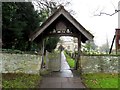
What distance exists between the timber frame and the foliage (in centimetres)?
422

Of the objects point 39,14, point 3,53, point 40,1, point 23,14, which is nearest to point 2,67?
point 3,53

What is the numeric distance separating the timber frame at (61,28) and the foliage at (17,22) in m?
4.22

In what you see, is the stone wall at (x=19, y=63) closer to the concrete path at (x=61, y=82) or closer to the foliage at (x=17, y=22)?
the concrete path at (x=61, y=82)

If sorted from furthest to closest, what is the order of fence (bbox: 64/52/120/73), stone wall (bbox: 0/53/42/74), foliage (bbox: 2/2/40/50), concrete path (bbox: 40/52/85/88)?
foliage (bbox: 2/2/40/50) < fence (bbox: 64/52/120/73) < stone wall (bbox: 0/53/42/74) < concrete path (bbox: 40/52/85/88)

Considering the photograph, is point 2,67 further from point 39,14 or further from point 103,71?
point 39,14

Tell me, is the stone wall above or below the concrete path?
above

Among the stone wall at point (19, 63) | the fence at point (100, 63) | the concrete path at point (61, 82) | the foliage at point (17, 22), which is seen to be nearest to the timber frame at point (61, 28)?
the fence at point (100, 63)

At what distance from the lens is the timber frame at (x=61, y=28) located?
1631 cm

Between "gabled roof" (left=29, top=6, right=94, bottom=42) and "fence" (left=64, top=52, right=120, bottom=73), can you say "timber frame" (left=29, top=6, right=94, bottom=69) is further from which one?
"fence" (left=64, top=52, right=120, bottom=73)

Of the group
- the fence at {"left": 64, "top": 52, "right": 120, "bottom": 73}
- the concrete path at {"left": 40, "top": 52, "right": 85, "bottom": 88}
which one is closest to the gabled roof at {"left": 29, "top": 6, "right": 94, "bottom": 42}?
the fence at {"left": 64, "top": 52, "right": 120, "bottom": 73}

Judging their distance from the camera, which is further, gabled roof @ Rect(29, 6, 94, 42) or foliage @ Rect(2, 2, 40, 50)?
foliage @ Rect(2, 2, 40, 50)

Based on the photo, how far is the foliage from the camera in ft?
69.0

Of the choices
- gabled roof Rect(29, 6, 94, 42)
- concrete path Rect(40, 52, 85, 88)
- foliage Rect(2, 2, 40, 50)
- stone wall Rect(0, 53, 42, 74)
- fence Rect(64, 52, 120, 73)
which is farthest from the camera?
foliage Rect(2, 2, 40, 50)

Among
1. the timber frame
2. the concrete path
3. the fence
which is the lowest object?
the concrete path
